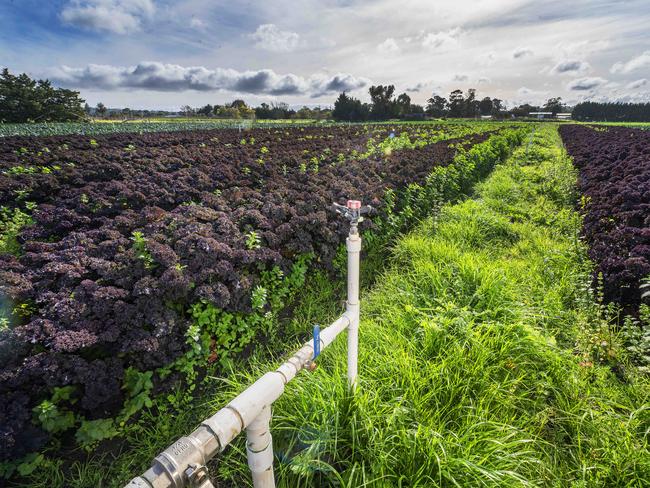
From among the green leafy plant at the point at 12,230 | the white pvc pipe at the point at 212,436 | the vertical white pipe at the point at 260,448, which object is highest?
the white pvc pipe at the point at 212,436

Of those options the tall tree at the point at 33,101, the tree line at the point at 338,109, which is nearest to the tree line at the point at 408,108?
the tree line at the point at 338,109

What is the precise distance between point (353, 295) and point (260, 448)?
0.96 metres

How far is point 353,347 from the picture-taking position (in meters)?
2.10

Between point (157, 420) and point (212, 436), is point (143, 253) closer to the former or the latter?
point (157, 420)

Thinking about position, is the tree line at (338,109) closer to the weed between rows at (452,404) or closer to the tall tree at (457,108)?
the tall tree at (457,108)

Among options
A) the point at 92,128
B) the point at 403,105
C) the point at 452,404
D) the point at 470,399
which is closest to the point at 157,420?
the point at 452,404

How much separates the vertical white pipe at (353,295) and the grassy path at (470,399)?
0.18m

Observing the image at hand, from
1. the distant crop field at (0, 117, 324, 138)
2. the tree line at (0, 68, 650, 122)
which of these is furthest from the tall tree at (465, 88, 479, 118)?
the distant crop field at (0, 117, 324, 138)

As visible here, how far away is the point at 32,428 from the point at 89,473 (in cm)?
55

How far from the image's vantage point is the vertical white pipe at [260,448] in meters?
1.24

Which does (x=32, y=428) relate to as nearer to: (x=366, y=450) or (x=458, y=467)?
(x=366, y=450)

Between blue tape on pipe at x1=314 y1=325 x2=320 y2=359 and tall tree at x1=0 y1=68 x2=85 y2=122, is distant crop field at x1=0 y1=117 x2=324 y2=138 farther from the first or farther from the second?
blue tape on pipe at x1=314 y1=325 x2=320 y2=359

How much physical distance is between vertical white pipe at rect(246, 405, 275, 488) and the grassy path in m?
0.58

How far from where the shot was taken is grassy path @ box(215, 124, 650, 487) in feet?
6.16
